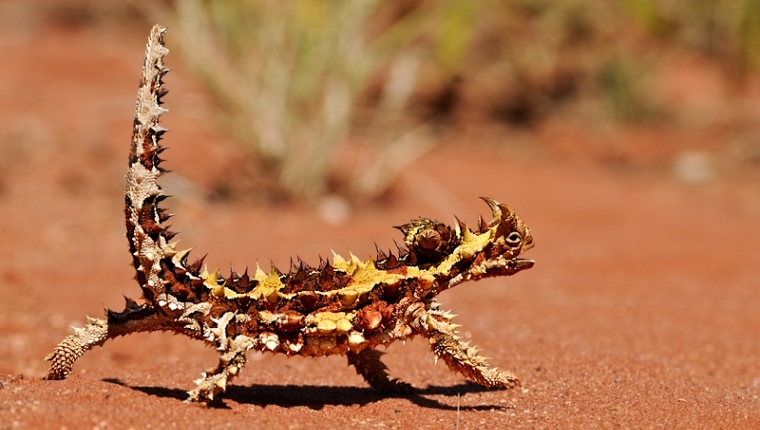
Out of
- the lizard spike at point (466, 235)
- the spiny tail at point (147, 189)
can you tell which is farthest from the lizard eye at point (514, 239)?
the spiny tail at point (147, 189)

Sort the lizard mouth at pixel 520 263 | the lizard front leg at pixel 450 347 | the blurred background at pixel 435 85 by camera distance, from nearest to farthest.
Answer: the lizard front leg at pixel 450 347, the lizard mouth at pixel 520 263, the blurred background at pixel 435 85

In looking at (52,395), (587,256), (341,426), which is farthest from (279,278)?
(587,256)

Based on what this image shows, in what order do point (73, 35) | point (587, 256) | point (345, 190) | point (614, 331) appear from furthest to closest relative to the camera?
point (73, 35) < point (345, 190) < point (587, 256) < point (614, 331)

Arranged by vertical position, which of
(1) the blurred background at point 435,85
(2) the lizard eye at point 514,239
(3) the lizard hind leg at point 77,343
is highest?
(1) the blurred background at point 435,85

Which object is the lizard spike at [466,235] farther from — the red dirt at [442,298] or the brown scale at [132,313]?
the brown scale at [132,313]

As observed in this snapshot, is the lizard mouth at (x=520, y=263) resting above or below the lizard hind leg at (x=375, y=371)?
above

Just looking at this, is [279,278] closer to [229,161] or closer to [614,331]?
[614,331]

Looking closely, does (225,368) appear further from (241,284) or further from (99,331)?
(99,331)

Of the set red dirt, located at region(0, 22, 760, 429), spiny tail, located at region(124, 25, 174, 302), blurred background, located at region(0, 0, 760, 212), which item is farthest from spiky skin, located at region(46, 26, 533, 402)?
blurred background, located at region(0, 0, 760, 212)
